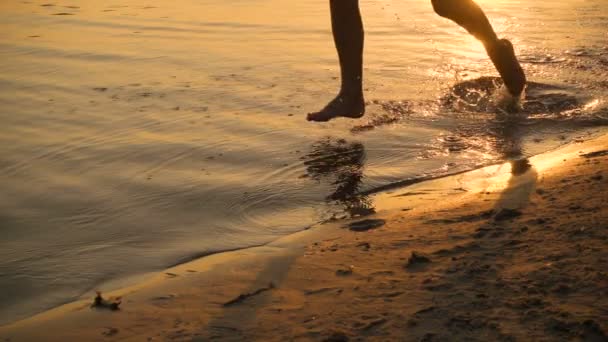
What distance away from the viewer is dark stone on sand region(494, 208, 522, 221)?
292 cm

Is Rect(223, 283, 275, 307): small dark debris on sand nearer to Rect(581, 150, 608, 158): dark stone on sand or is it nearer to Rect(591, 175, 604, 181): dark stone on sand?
Rect(591, 175, 604, 181): dark stone on sand

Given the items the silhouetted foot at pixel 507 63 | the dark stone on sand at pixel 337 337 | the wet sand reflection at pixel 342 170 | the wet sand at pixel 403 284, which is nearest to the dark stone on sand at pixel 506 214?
the wet sand at pixel 403 284

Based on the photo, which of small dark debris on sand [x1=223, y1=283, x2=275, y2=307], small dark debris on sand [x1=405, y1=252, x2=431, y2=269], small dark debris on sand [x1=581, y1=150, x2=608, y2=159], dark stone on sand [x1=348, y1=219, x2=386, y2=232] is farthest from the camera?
small dark debris on sand [x1=581, y1=150, x2=608, y2=159]

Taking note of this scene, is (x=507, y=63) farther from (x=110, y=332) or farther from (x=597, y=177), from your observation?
(x=110, y=332)

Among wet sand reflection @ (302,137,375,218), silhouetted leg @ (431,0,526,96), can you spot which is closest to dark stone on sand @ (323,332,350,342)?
wet sand reflection @ (302,137,375,218)

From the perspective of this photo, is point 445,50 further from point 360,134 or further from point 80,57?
point 80,57

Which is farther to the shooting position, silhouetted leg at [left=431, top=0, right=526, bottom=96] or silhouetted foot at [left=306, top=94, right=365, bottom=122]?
silhouetted leg at [left=431, top=0, right=526, bottom=96]

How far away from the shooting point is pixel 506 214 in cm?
294

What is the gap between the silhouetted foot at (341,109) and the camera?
403cm

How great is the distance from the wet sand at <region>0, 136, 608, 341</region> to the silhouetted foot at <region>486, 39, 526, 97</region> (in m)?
1.46

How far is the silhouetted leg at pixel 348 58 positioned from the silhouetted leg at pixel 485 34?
665 mm

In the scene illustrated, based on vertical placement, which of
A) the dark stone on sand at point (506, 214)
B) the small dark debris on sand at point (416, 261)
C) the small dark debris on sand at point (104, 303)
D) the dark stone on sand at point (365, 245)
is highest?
the dark stone on sand at point (506, 214)

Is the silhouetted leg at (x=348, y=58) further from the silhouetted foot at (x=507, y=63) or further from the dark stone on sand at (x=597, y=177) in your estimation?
the dark stone on sand at (x=597, y=177)

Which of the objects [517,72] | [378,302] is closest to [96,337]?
[378,302]
